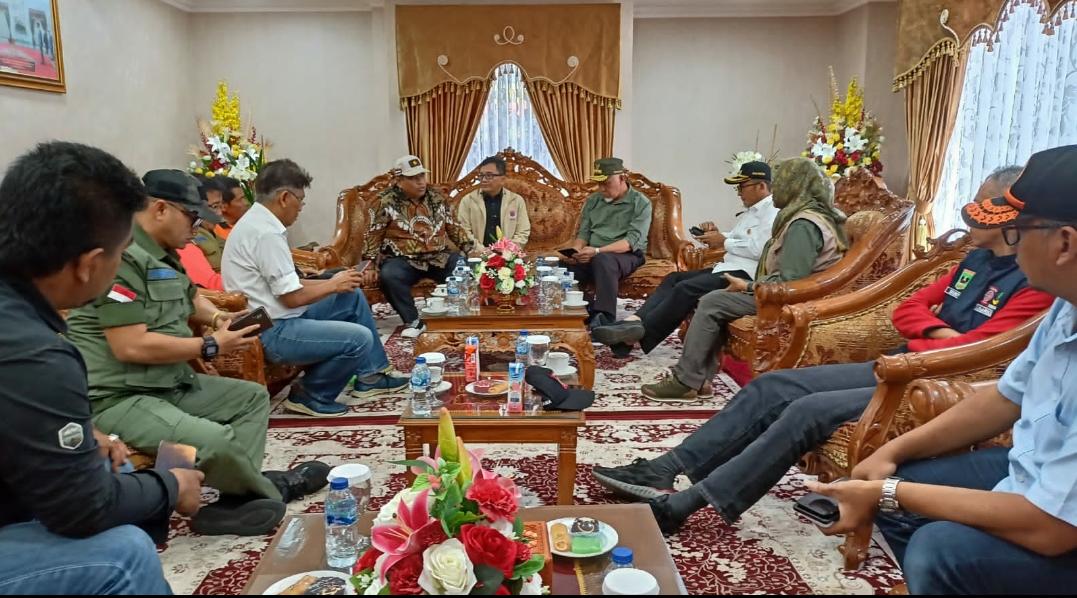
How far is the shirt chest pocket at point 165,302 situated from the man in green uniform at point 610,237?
9.38 feet

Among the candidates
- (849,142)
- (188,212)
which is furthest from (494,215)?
(188,212)

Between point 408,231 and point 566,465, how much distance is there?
302 cm

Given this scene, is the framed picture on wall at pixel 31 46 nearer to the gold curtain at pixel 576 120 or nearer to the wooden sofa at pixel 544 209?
the wooden sofa at pixel 544 209

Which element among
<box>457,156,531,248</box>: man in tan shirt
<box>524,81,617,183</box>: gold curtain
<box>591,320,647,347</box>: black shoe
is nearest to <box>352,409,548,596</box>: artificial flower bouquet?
<box>591,320,647,347</box>: black shoe

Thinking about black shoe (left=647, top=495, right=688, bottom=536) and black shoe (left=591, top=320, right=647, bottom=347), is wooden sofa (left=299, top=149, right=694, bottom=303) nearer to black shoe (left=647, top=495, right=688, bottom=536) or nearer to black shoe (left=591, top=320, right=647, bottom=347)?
black shoe (left=591, top=320, right=647, bottom=347)

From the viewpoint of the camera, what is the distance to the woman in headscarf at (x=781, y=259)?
10.8 ft

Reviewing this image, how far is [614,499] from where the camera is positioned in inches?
98.5

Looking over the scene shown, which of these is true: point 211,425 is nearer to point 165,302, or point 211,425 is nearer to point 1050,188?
point 165,302

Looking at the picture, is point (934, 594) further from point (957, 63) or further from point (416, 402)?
point (957, 63)

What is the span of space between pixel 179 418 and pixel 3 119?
2968 mm

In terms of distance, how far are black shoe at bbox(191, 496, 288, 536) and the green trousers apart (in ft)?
0.15

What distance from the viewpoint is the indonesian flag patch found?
208cm

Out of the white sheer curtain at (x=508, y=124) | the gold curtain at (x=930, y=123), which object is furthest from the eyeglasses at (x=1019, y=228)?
the white sheer curtain at (x=508, y=124)

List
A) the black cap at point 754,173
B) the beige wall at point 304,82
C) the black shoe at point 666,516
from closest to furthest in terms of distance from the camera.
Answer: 1. the black shoe at point 666,516
2. the black cap at point 754,173
3. the beige wall at point 304,82
